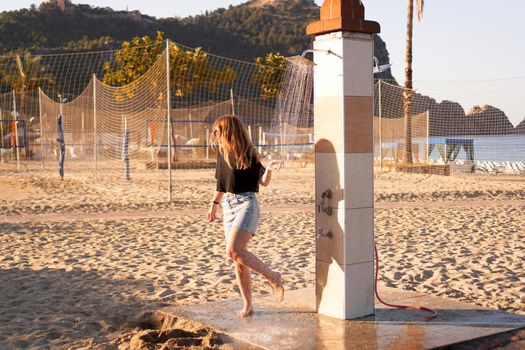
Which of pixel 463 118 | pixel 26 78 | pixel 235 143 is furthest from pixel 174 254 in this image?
pixel 26 78

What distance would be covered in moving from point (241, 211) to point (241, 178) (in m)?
0.20

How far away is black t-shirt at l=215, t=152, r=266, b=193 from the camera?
4363mm

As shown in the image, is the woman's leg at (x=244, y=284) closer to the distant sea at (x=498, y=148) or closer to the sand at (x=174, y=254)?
the sand at (x=174, y=254)

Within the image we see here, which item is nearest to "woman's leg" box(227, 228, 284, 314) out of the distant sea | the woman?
the woman

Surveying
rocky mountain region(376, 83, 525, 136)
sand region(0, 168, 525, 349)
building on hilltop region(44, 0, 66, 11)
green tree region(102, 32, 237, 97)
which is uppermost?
building on hilltop region(44, 0, 66, 11)

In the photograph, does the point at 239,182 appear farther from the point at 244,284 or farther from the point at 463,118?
the point at 463,118

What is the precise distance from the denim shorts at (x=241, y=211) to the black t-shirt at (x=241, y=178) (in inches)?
1.5

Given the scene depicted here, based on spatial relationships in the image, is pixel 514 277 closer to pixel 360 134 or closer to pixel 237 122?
pixel 360 134

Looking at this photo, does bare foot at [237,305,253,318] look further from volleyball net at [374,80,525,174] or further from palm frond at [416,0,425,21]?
palm frond at [416,0,425,21]

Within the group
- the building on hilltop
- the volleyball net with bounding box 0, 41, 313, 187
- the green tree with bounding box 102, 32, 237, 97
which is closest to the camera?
the volleyball net with bounding box 0, 41, 313, 187

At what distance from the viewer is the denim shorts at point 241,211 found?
4352 millimetres

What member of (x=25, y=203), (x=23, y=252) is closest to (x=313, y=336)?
(x=23, y=252)

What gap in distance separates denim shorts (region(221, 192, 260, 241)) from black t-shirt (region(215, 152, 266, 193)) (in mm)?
37

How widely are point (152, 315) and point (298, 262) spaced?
2.43 m
